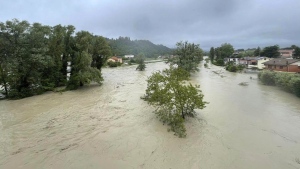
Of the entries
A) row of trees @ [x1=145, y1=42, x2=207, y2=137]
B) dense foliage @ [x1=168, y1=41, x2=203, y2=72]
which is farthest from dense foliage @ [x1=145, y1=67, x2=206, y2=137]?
dense foliage @ [x1=168, y1=41, x2=203, y2=72]

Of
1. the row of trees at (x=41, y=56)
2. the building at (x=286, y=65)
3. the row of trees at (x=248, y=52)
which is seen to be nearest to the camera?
the row of trees at (x=41, y=56)

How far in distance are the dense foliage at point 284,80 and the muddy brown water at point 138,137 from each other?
6.59 m

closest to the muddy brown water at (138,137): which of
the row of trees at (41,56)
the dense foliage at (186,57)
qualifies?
the row of trees at (41,56)

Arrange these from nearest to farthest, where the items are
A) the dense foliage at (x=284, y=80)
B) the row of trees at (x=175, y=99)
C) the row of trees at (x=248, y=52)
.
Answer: the row of trees at (x=175, y=99) → the dense foliage at (x=284, y=80) → the row of trees at (x=248, y=52)

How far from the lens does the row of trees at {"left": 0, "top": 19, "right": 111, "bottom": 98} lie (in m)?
17.6

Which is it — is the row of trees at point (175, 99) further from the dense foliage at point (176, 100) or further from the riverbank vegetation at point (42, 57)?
the riverbank vegetation at point (42, 57)

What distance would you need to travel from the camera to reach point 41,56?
18.8 meters

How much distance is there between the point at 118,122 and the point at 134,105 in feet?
13.2

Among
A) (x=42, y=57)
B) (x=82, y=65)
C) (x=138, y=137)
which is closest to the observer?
(x=138, y=137)

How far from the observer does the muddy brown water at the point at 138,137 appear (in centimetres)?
809

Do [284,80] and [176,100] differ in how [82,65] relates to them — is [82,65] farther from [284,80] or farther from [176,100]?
[284,80]

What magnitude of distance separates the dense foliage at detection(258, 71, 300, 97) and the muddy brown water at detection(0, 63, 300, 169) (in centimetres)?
659

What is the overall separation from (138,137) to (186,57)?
32.9 meters

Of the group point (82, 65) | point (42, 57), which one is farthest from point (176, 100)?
point (82, 65)
